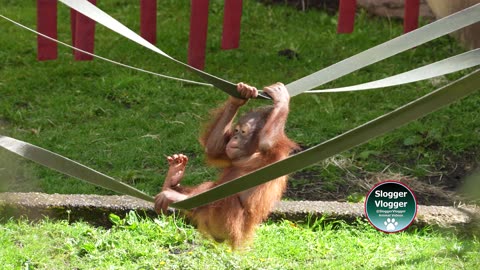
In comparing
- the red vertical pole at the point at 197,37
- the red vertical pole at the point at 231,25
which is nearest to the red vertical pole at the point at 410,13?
the red vertical pole at the point at 231,25

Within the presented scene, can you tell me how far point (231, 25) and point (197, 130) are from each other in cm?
105

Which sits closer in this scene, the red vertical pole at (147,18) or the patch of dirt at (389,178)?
the red vertical pole at (147,18)

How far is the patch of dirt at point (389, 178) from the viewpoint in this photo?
471 centimetres

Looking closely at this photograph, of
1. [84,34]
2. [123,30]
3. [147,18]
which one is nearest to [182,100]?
[147,18]

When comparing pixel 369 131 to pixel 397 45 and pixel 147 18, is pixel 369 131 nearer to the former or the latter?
pixel 397 45

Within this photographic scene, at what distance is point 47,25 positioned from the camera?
438 centimetres

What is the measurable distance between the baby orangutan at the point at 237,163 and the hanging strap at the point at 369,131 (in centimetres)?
75

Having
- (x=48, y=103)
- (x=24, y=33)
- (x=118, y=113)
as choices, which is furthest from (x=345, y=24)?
(x=24, y=33)

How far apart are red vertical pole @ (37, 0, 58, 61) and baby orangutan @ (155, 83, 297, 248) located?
1.23 meters

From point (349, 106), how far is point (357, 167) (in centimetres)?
78

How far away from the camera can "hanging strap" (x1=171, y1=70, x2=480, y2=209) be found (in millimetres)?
2244

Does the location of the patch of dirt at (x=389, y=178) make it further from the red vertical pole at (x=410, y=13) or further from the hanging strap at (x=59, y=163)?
the hanging strap at (x=59, y=163)

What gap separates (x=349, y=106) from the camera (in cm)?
568

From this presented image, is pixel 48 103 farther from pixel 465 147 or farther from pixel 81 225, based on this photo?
pixel 465 147
